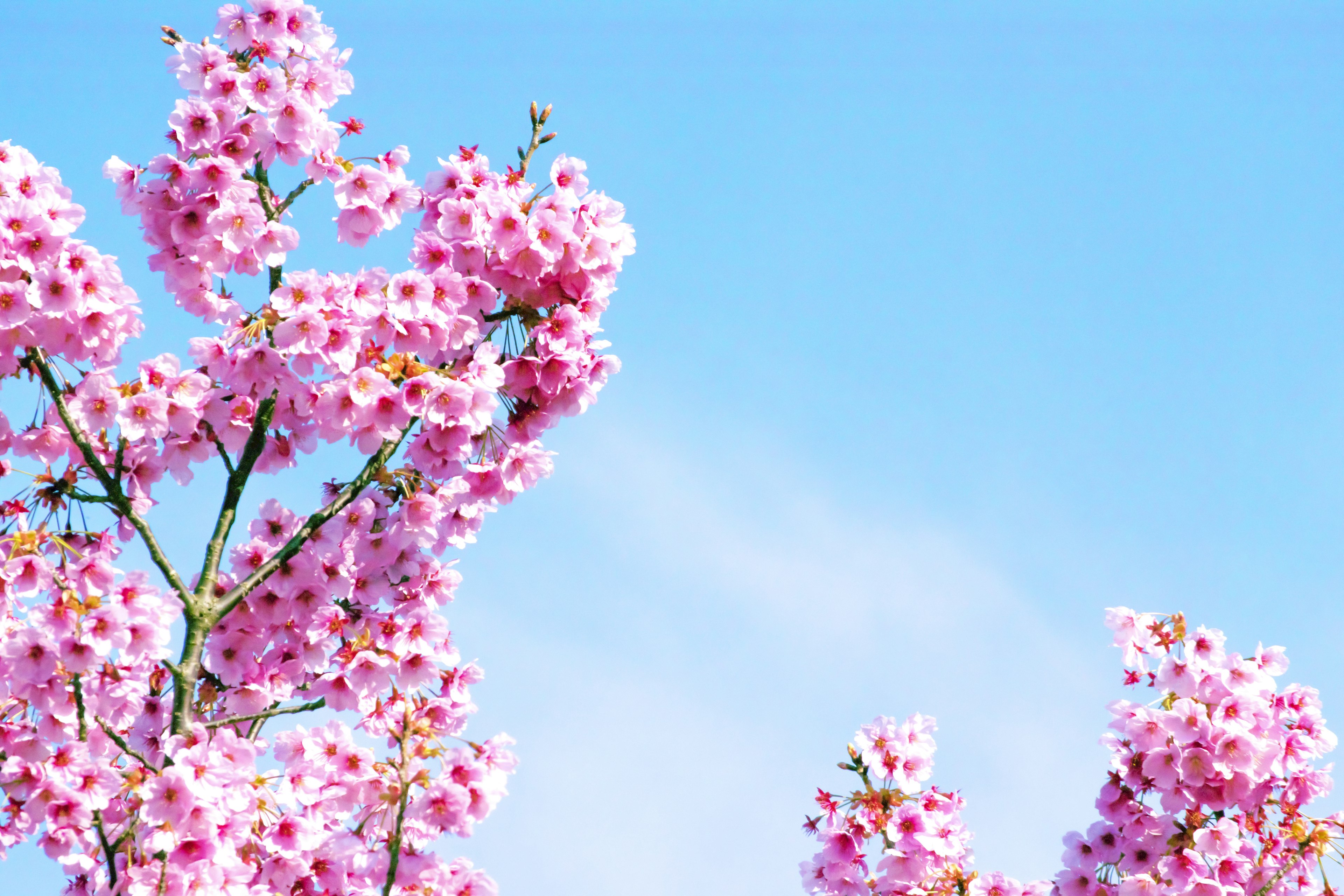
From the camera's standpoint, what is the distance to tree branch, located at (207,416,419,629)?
6371 millimetres

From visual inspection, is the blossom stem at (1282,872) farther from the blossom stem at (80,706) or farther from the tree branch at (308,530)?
the blossom stem at (80,706)

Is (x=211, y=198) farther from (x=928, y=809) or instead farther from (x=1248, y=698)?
(x=1248, y=698)

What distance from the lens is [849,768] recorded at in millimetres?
7703

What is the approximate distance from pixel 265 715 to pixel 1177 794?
618 centimetres

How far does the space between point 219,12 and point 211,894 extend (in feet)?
16.9

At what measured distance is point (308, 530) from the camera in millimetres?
6582

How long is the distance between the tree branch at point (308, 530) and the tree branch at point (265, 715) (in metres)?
0.54

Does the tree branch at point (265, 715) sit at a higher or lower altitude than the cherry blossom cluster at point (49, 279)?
lower

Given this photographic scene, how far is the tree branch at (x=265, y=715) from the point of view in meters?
6.11

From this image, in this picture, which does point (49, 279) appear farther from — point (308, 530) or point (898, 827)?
point (898, 827)

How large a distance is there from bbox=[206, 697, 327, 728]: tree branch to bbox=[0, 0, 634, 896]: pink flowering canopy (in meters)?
0.04

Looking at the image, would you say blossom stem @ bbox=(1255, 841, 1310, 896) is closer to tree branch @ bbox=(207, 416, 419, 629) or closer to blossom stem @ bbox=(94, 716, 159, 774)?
tree branch @ bbox=(207, 416, 419, 629)

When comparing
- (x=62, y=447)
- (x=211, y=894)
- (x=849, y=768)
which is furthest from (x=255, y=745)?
(x=849, y=768)

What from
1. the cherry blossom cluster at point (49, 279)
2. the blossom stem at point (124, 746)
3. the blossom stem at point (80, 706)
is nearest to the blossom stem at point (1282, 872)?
the blossom stem at point (124, 746)
